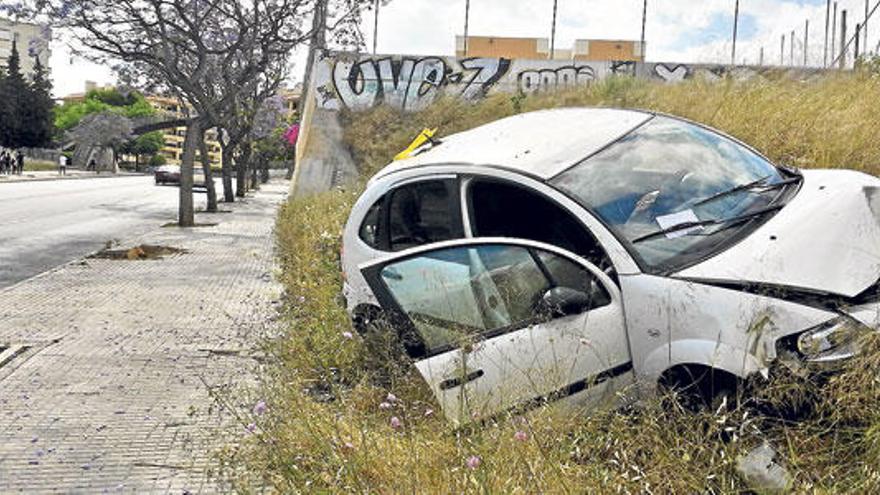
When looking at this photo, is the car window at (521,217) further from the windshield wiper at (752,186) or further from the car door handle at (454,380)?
the car door handle at (454,380)

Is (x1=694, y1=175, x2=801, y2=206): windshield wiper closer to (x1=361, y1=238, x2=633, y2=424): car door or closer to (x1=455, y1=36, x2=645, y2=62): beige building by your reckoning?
(x1=361, y1=238, x2=633, y2=424): car door

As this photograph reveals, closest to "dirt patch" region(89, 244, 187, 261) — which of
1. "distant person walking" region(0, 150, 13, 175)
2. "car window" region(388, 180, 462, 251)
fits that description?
"car window" region(388, 180, 462, 251)

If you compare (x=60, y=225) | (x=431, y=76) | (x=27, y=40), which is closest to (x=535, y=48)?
(x=431, y=76)

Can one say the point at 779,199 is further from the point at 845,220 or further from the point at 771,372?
the point at 771,372

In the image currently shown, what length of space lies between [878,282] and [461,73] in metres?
18.0

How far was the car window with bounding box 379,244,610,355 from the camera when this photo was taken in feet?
13.7

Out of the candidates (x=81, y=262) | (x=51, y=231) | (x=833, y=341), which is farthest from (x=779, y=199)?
(x=51, y=231)

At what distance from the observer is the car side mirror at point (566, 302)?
13.2 ft

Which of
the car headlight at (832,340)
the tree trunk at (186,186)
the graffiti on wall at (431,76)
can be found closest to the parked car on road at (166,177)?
the graffiti on wall at (431,76)

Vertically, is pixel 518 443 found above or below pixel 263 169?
below

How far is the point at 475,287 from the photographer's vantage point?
14.4ft

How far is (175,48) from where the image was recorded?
20.4 metres

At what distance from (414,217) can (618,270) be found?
1769 millimetres

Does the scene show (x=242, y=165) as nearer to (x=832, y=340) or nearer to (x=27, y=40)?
(x=832, y=340)
